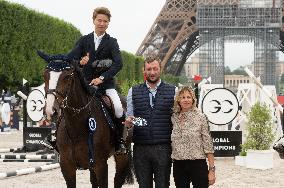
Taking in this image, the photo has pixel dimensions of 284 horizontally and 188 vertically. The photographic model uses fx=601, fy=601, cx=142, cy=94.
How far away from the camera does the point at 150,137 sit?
579cm

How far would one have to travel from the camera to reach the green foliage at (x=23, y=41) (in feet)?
78.8

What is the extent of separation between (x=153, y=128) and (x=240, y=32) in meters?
75.7

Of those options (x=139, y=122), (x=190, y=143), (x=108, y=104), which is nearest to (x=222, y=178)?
(x=108, y=104)

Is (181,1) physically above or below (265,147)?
above

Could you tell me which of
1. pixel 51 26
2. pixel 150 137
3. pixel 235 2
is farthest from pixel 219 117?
pixel 235 2

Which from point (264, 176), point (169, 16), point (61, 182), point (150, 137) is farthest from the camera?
point (169, 16)

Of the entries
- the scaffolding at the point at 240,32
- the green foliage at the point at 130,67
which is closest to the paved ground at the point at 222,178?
the green foliage at the point at 130,67

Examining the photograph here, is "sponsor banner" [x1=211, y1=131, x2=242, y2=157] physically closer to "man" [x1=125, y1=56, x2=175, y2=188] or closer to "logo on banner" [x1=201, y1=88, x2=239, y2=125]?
"logo on banner" [x1=201, y1=88, x2=239, y2=125]

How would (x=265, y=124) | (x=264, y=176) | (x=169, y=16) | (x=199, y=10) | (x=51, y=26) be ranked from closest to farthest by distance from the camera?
(x=264, y=176), (x=265, y=124), (x=51, y=26), (x=169, y=16), (x=199, y=10)

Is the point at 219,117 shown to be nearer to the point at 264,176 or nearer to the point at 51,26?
the point at 264,176

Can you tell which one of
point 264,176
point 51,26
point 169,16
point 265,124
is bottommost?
point 264,176

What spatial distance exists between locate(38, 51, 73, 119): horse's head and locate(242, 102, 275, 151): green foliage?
814 centimetres

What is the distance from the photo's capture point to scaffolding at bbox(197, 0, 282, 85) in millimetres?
77500

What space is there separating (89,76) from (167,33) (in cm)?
5420
